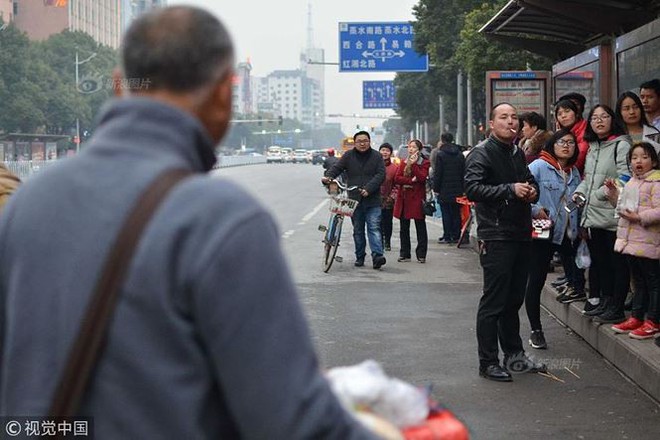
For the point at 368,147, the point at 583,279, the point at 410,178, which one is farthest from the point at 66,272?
the point at 410,178

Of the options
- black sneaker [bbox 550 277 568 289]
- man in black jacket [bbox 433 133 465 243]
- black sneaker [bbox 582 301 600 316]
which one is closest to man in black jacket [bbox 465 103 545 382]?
black sneaker [bbox 582 301 600 316]

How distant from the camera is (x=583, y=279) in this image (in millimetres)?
10219

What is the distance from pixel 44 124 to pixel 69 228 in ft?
302

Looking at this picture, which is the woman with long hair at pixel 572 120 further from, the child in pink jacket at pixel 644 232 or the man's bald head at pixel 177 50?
the man's bald head at pixel 177 50

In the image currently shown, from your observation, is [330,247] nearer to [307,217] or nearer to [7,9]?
[307,217]

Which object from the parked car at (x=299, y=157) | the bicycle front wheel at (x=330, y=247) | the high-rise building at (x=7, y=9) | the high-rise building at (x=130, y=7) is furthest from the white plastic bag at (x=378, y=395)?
the high-rise building at (x=130, y=7)

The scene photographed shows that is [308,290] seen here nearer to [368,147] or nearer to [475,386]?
[368,147]

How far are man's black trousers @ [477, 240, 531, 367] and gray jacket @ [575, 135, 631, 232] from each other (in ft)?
4.24

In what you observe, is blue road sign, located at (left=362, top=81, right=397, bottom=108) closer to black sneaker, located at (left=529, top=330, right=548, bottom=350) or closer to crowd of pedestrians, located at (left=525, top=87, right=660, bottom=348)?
crowd of pedestrians, located at (left=525, top=87, right=660, bottom=348)

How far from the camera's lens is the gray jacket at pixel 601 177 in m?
8.75

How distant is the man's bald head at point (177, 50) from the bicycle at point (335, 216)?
12379 mm

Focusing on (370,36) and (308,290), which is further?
(370,36)

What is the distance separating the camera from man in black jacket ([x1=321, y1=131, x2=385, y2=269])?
1489 cm

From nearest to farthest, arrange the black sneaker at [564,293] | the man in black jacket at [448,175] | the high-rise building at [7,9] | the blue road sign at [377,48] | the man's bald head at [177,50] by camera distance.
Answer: the man's bald head at [177,50], the black sneaker at [564,293], the man in black jacket at [448,175], the blue road sign at [377,48], the high-rise building at [7,9]
